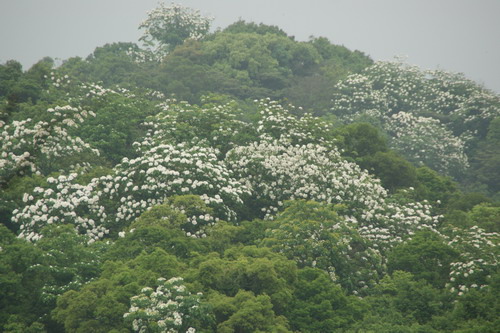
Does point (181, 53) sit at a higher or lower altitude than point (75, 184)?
higher

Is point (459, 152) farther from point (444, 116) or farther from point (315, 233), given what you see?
point (315, 233)

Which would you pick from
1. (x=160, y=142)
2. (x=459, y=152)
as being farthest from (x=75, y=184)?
(x=459, y=152)

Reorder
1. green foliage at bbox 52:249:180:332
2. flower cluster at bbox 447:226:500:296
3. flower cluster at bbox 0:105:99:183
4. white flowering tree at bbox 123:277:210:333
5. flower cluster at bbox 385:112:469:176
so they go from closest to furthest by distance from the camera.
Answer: white flowering tree at bbox 123:277:210:333, green foliage at bbox 52:249:180:332, flower cluster at bbox 447:226:500:296, flower cluster at bbox 0:105:99:183, flower cluster at bbox 385:112:469:176

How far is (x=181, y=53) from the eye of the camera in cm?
7200

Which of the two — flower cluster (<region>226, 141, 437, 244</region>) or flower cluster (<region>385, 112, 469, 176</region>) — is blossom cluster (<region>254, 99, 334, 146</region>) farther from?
flower cluster (<region>385, 112, 469, 176</region>)

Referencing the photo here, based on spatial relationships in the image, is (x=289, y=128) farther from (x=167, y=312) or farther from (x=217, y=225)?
(x=167, y=312)

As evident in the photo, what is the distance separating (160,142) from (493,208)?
16.7 meters

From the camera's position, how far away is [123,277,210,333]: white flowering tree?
896 inches

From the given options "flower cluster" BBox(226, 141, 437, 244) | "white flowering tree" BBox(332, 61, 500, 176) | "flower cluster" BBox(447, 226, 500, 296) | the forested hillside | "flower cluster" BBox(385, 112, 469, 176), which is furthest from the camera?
"white flowering tree" BBox(332, 61, 500, 176)

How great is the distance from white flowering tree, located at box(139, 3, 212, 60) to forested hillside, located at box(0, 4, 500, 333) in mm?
26276

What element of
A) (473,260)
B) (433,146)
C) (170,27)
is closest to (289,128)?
(473,260)

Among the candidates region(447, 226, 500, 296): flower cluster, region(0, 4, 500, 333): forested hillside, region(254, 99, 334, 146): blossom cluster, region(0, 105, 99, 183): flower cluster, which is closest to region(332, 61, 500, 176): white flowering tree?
region(0, 4, 500, 333): forested hillside

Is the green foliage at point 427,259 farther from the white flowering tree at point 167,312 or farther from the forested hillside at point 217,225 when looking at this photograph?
the white flowering tree at point 167,312

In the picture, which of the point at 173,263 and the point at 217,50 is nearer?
the point at 173,263
